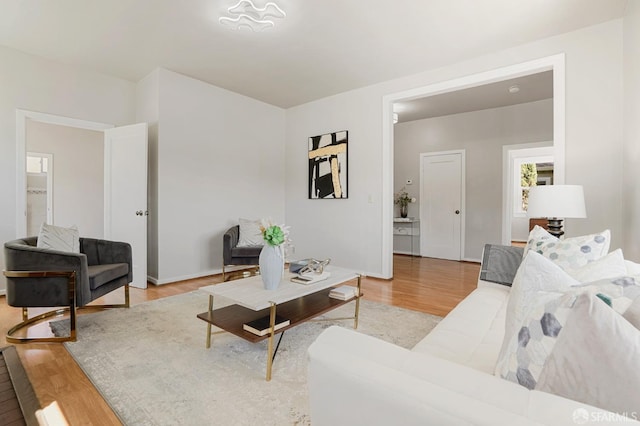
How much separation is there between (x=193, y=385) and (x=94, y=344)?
103 centimetres

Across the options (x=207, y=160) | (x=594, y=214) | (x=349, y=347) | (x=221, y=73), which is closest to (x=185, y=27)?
(x=221, y=73)

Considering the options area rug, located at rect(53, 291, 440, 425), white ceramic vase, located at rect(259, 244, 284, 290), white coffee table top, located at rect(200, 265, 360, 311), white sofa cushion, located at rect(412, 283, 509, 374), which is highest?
white ceramic vase, located at rect(259, 244, 284, 290)

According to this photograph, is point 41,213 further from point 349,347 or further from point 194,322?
point 349,347

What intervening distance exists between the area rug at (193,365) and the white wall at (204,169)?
1354 mm

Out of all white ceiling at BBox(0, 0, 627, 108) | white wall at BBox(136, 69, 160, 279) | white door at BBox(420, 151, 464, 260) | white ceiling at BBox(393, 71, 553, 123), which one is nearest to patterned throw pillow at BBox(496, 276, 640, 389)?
white ceiling at BBox(0, 0, 627, 108)

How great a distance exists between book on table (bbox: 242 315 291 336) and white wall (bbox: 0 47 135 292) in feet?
10.8

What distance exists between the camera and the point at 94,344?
2246mm

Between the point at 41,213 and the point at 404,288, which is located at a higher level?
the point at 41,213

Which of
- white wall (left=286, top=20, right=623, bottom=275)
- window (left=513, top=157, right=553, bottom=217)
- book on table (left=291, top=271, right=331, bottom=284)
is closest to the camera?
book on table (left=291, top=271, right=331, bottom=284)

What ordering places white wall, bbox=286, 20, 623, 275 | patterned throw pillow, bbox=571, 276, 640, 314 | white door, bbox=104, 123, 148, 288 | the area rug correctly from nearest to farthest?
patterned throw pillow, bbox=571, 276, 640, 314 < the area rug < white wall, bbox=286, 20, 623, 275 < white door, bbox=104, 123, 148, 288

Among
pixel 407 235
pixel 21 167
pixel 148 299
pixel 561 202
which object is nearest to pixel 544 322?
pixel 561 202

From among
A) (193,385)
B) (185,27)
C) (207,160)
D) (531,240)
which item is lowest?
(193,385)

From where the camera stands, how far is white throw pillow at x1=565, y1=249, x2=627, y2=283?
4.06ft

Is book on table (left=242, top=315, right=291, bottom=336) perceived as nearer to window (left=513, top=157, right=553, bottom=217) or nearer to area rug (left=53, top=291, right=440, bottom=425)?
area rug (left=53, top=291, right=440, bottom=425)
